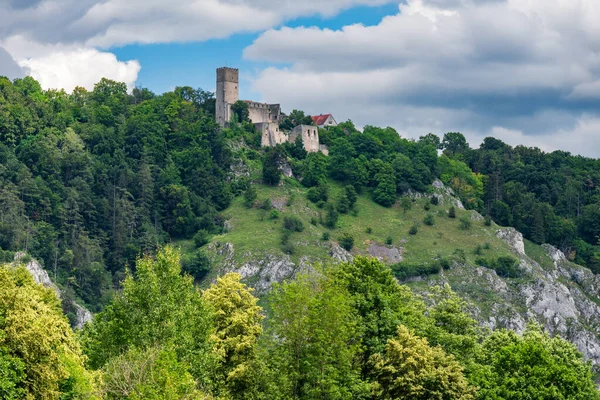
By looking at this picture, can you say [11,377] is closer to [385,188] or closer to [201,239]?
[201,239]

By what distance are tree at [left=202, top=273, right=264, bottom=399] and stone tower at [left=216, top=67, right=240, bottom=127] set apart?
Answer: 112 meters

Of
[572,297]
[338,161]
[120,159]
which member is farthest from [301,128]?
[572,297]

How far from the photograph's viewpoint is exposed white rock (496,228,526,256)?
6555 inches

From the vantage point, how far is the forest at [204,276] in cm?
5756

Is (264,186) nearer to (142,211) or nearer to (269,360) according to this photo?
(142,211)

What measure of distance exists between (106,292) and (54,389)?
89921 millimetres

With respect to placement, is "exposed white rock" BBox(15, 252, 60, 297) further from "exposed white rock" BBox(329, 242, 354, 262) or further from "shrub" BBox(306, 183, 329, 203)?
"shrub" BBox(306, 183, 329, 203)

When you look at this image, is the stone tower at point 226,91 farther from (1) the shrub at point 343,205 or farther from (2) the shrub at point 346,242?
(2) the shrub at point 346,242

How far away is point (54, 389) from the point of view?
170 feet

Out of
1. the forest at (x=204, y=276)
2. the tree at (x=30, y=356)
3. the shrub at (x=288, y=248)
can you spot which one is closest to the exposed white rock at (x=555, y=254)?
the forest at (x=204, y=276)

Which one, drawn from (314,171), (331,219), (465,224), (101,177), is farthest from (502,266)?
(101,177)

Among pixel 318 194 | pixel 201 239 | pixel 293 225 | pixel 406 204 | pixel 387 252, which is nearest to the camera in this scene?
pixel 201 239

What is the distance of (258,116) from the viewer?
18212 cm

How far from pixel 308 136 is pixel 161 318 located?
12361 cm
